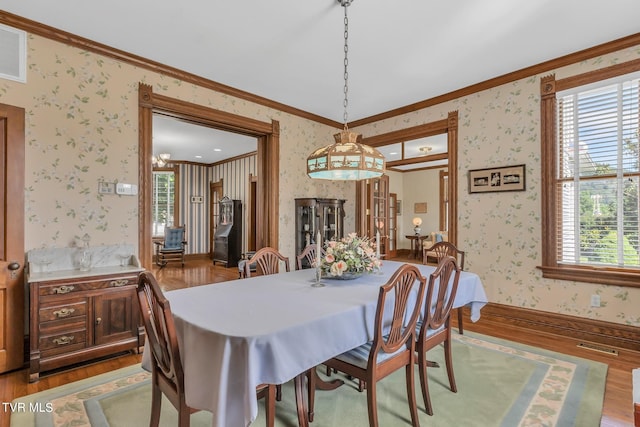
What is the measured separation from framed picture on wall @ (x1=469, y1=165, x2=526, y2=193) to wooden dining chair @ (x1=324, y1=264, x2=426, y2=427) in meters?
2.49

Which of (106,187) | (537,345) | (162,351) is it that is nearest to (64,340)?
(106,187)

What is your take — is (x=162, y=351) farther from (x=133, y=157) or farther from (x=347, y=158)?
(x=133, y=157)

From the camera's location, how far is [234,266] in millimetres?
7711

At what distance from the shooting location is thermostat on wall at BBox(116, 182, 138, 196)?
3129 mm

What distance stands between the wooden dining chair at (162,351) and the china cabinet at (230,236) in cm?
615

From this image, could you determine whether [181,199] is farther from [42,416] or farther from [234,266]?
[42,416]

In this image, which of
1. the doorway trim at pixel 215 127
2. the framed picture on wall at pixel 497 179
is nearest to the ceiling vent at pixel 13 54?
the doorway trim at pixel 215 127

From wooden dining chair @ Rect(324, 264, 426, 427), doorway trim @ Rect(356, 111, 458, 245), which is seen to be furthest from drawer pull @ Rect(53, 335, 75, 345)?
doorway trim @ Rect(356, 111, 458, 245)

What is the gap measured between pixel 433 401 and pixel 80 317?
2712 mm

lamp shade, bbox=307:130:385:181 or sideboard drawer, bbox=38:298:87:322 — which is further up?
lamp shade, bbox=307:130:385:181

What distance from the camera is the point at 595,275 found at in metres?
3.13

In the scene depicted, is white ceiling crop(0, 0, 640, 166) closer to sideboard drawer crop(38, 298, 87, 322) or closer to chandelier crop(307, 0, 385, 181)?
chandelier crop(307, 0, 385, 181)

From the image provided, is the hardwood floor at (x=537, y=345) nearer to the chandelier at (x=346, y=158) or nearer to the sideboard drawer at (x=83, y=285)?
the sideboard drawer at (x=83, y=285)

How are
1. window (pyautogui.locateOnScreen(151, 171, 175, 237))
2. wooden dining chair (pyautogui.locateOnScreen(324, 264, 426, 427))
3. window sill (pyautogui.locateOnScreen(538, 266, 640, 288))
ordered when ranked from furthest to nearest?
window (pyautogui.locateOnScreen(151, 171, 175, 237)), window sill (pyautogui.locateOnScreen(538, 266, 640, 288)), wooden dining chair (pyautogui.locateOnScreen(324, 264, 426, 427))
